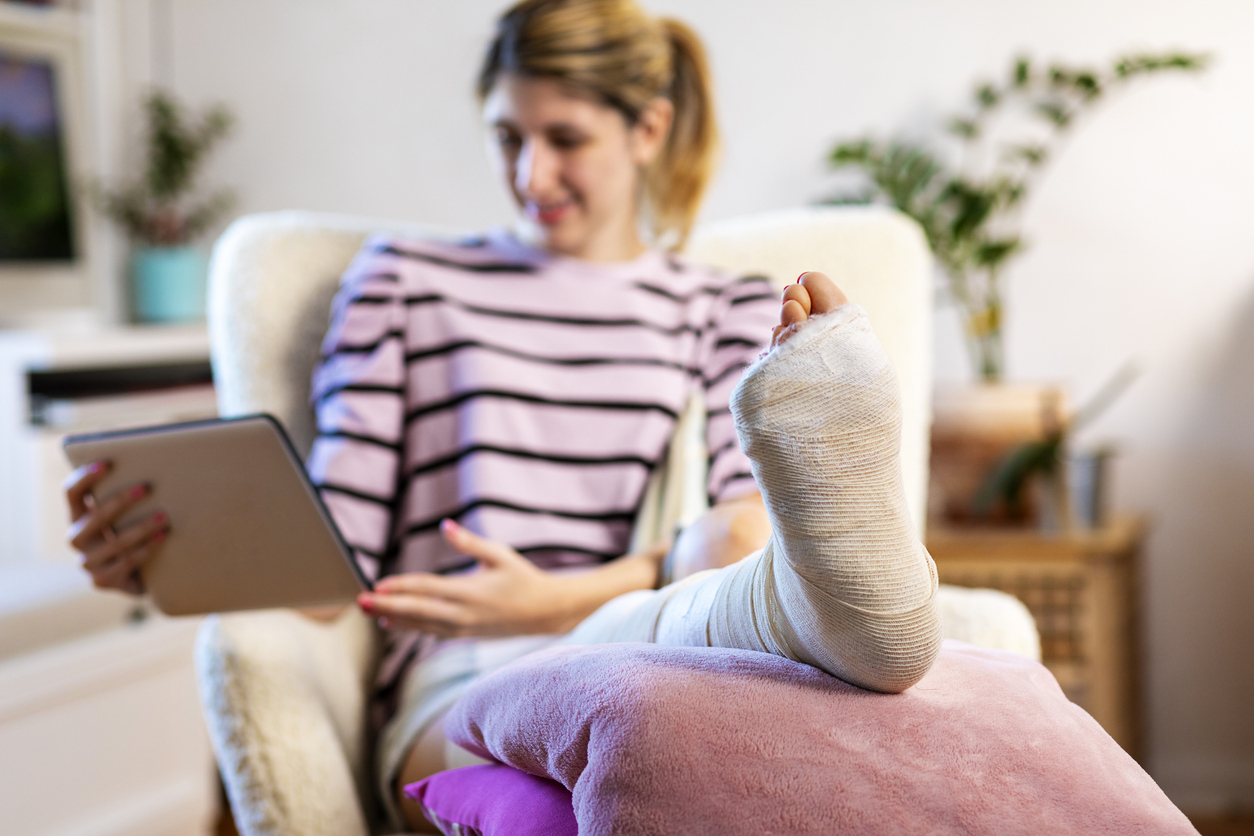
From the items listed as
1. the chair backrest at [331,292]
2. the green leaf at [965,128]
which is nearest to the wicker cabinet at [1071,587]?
the chair backrest at [331,292]

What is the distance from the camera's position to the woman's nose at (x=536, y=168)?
0.97 meters

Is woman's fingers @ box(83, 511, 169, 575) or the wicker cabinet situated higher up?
woman's fingers @ box(83, 511, 169, 575)

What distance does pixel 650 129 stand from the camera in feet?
3.49

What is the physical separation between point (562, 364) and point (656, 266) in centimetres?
15

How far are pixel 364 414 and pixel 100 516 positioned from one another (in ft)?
0.77

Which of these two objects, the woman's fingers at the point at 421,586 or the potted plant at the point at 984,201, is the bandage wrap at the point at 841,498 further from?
the potted plant at the point at 984,201

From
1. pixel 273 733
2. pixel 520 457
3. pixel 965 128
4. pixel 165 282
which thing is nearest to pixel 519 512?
pixel 520 457

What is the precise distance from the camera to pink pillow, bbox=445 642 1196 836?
1.54 ft

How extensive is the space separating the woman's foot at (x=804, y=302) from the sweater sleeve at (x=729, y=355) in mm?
409

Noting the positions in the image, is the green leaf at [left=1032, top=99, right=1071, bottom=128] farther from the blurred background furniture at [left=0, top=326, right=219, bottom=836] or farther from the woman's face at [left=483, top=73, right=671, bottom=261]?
the blurred background furniture at [left=0, top=326, right=219, bottom=836]

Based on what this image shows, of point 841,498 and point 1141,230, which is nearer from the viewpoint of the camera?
point 841,498

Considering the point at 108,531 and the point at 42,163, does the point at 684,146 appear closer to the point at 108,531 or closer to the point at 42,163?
the point at 108,531

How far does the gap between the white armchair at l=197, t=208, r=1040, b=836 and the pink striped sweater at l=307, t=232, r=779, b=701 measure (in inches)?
2.0

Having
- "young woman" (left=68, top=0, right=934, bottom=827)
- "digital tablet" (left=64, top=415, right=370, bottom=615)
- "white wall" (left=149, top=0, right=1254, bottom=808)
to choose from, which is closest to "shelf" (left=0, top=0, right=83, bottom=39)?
"white wall" (left=149, top=0, right=1254, bottom=808)
